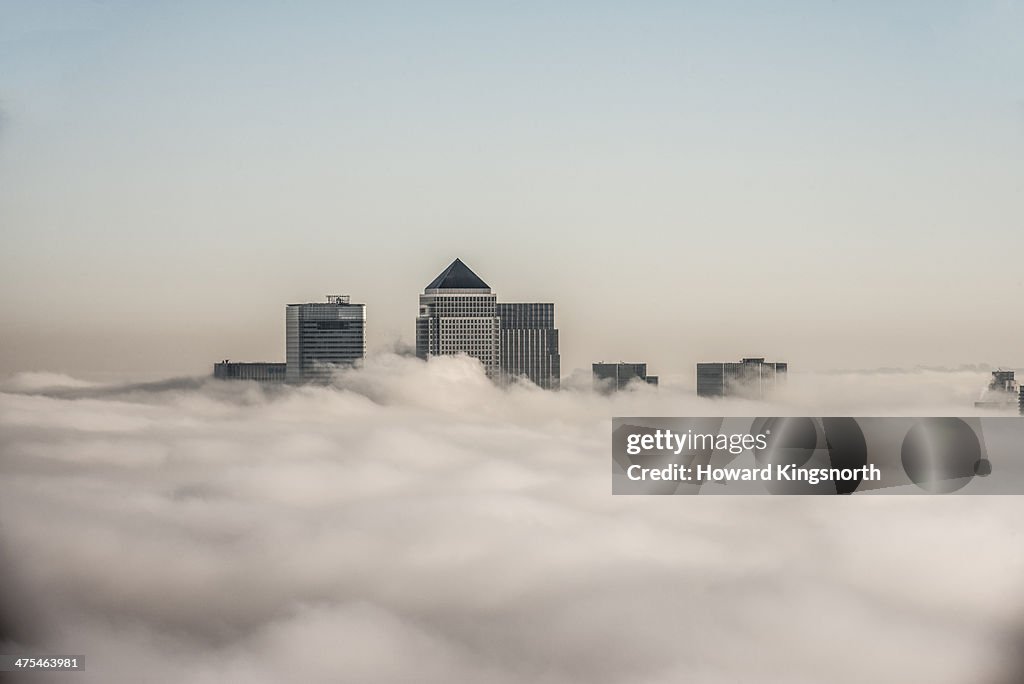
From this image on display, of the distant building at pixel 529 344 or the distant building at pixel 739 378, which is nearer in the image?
the distant building at pixel 739 378

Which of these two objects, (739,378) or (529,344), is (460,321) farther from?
(739,378)

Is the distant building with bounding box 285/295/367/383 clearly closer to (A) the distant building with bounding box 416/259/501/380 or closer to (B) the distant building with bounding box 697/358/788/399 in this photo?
(A) the distant building with bounding box 416/259/501/380

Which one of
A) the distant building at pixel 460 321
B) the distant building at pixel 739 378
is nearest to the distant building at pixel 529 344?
the distant building at pixel 460 321

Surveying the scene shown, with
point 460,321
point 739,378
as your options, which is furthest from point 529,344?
point 739,378

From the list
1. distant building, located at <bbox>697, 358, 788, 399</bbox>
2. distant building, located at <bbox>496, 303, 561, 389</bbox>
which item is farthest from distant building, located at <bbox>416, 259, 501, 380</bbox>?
distant building, located at <bbox>697, 358, 788, 399</bbox>

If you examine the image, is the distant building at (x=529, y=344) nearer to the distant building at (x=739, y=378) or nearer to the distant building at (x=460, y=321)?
the distant building at (x=460, y=321)

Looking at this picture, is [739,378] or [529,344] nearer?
[739,378]
